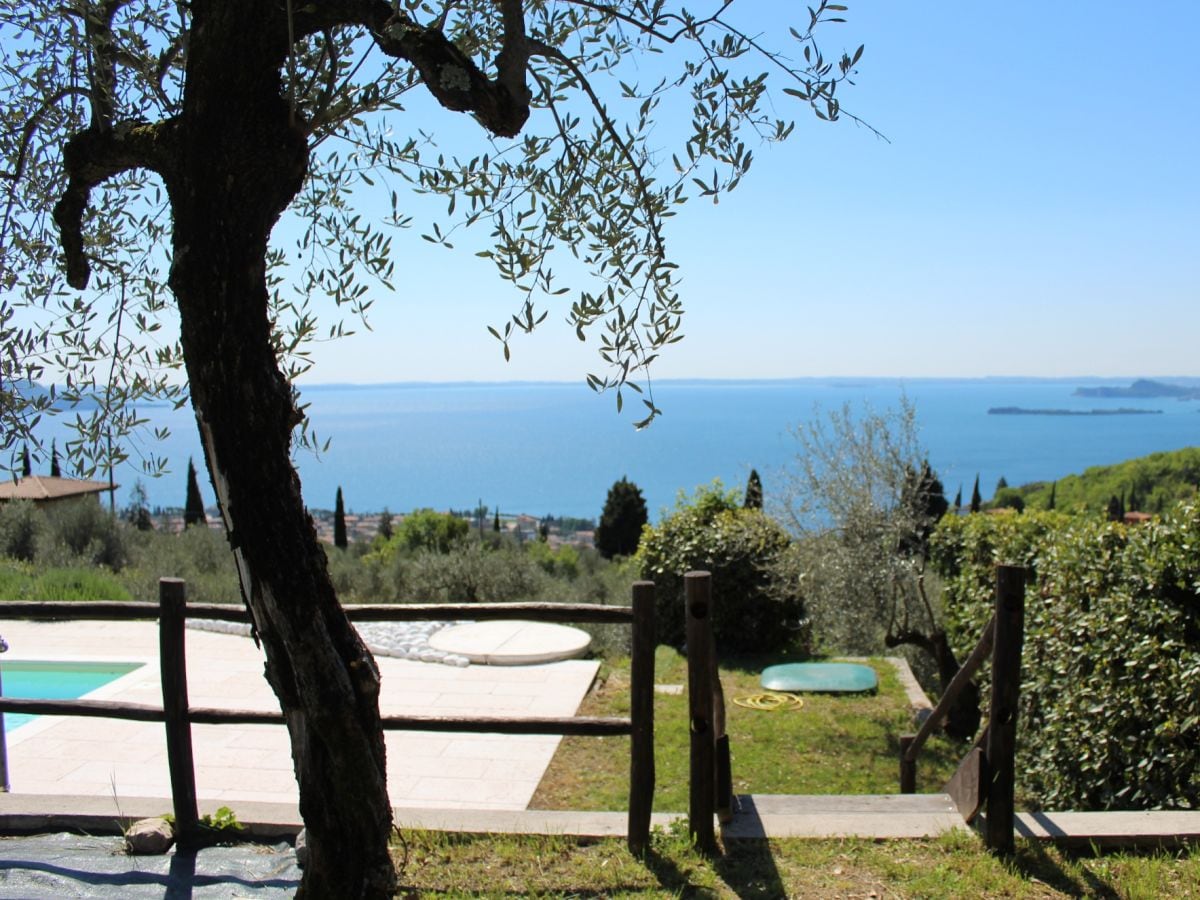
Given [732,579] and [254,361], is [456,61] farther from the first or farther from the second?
[732,579]

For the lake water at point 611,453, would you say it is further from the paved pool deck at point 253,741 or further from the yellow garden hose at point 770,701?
the yellow garden hose at point 770,701

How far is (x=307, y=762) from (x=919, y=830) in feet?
9.39

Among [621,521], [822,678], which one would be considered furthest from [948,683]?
[621,521]

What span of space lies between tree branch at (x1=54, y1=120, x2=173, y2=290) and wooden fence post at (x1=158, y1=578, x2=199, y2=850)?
1727mm

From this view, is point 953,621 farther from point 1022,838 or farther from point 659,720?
point 1022,838

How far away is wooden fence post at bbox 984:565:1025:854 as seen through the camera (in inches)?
167

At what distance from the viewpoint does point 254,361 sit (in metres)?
2.79

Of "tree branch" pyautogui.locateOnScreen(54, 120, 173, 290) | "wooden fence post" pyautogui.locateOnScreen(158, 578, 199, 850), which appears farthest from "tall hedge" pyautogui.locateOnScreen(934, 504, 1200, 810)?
"tree branch" pyautogui.locateOnScreen(54, 120, 173, 290)

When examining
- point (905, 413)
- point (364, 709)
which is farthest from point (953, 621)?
point (364, 709)

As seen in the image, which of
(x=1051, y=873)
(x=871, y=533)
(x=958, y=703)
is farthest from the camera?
(x=871, y=533)

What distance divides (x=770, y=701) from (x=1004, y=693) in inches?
193

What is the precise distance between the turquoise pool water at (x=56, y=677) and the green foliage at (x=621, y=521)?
41.1ft

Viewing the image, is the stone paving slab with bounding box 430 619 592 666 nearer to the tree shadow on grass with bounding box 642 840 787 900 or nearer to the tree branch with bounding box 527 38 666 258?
the tree shadow on grass with bounding box 642 840 787 900

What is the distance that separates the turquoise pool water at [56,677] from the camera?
926cm
